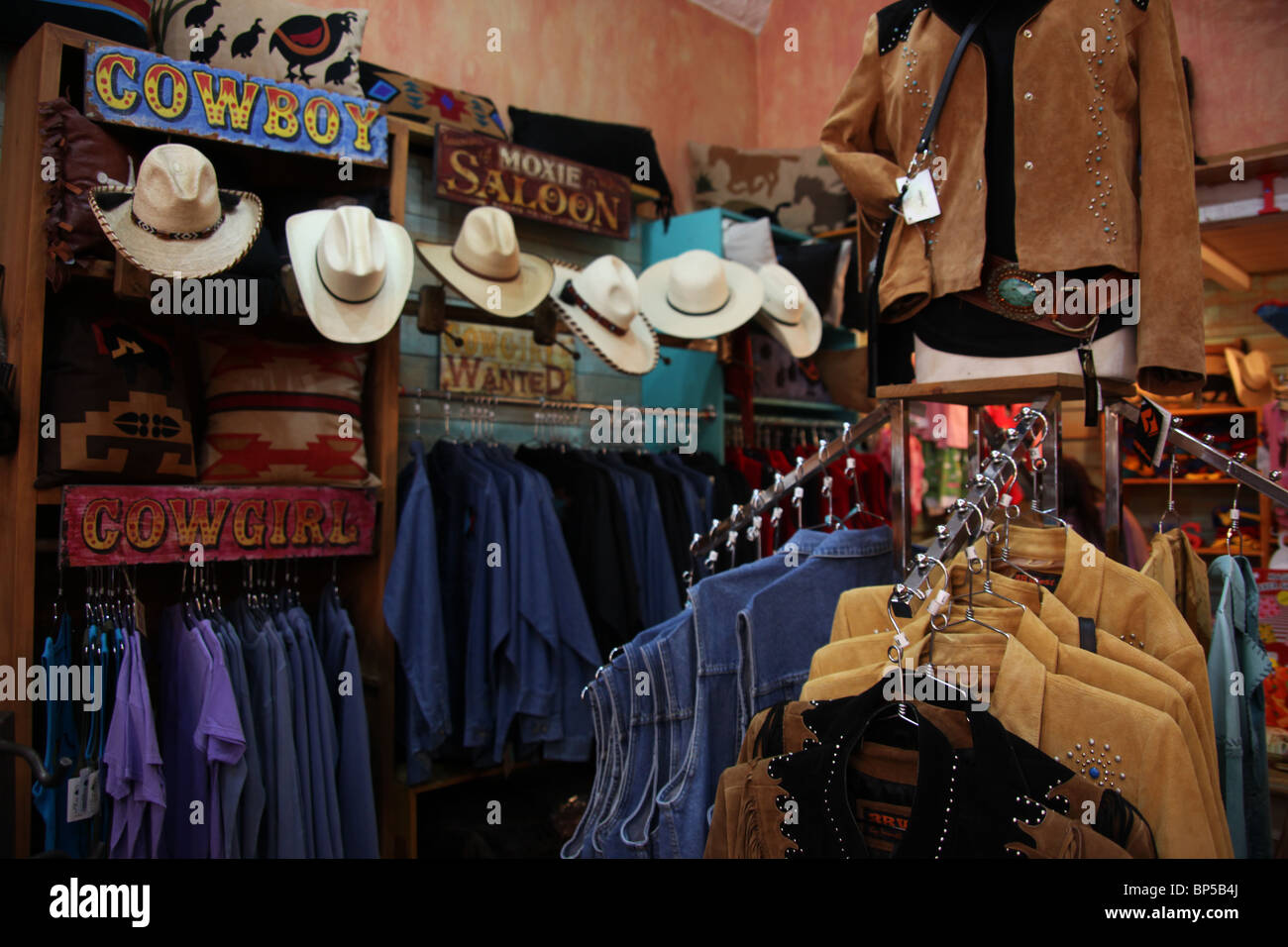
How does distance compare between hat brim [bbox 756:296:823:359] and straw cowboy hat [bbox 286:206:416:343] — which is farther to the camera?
A: hat brim [bbox 756:296:823:359]

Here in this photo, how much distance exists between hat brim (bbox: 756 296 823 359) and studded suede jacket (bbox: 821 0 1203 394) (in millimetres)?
1796

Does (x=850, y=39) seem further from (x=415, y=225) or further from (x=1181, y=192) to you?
(x=1181, y=192)

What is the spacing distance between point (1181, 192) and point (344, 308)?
194 centimetres

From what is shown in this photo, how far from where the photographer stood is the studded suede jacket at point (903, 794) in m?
0.96

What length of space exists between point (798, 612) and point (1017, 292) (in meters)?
0.69

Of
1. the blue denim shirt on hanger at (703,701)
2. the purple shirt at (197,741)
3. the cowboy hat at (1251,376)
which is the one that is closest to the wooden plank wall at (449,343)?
the purple shirt at (197,741)

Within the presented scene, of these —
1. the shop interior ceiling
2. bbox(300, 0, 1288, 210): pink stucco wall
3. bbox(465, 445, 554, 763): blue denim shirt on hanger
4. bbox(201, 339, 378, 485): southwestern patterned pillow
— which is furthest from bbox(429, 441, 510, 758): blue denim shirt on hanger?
the shop interior ceiling

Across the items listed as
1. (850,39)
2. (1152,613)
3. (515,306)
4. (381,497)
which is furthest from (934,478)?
(1152,613)

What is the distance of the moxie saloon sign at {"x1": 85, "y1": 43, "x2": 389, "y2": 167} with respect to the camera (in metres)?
2.17

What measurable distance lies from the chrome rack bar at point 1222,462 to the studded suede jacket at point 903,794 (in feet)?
2.55

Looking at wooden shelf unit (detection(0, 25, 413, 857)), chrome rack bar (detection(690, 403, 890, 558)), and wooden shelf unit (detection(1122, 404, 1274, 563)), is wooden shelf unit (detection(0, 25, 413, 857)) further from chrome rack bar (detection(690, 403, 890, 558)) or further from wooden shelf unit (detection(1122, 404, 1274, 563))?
wooden shelf unit (detection(1122, 404, 1274, 563))

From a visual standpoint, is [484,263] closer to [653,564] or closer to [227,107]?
[227,107]

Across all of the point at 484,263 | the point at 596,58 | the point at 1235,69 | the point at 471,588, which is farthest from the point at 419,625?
the point at 1235,69
